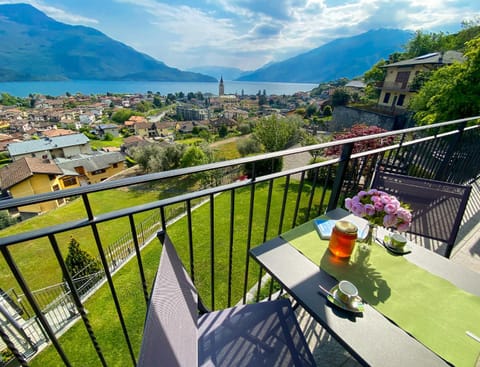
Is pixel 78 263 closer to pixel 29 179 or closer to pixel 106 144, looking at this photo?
pixel 29 179

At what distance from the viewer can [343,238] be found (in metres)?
1.11

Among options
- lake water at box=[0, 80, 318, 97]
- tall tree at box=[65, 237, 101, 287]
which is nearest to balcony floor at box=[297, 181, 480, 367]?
tall tree at box=[65, 237, 101, 287]

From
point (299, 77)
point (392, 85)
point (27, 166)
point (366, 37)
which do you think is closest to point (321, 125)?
point (392, 85)

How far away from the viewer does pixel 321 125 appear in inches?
1044

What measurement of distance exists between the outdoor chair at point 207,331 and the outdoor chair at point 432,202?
139 centimetres

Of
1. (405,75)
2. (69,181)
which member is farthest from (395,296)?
(69,181)

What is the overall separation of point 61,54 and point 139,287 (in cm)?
→ 20399

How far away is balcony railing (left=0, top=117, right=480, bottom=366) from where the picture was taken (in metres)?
0.89

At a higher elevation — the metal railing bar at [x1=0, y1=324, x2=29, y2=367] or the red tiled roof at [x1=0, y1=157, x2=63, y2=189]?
the metal railing bar at [x1=0, y1=324, x2=29, y2=367]

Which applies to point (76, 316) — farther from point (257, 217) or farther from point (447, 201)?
point (447, 201)

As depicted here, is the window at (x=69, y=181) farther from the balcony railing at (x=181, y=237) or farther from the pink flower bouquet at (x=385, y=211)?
the pink flower bouquet at (x=385, y=211)

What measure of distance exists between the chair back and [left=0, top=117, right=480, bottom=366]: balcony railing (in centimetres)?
19

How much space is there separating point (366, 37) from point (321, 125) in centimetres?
18155

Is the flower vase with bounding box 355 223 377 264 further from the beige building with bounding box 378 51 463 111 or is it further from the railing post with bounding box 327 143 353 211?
the beige building with bounding box 378 51 463 111
